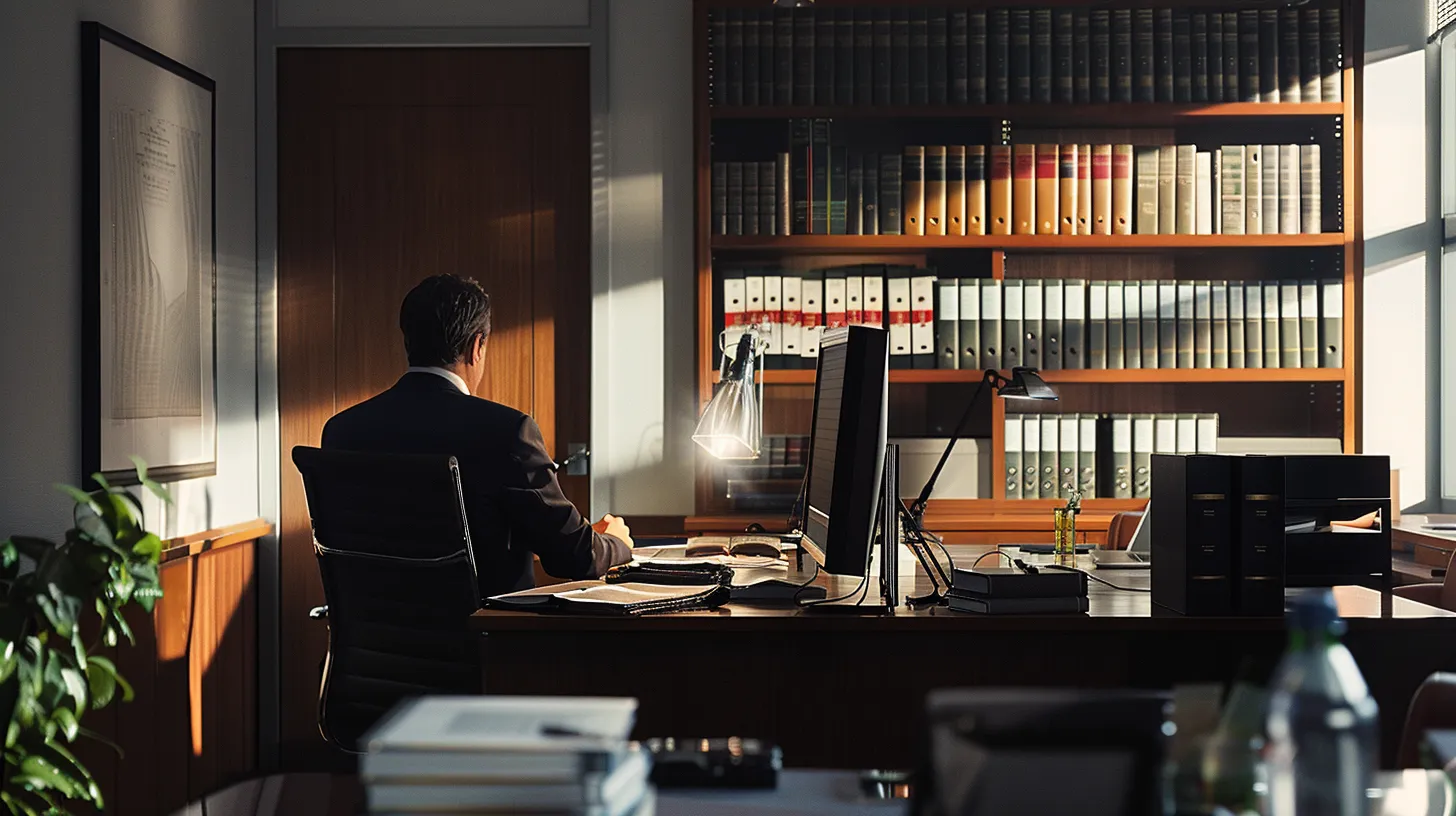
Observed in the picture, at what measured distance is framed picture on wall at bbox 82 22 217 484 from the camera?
116 inches

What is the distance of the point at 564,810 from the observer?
841 millimetres

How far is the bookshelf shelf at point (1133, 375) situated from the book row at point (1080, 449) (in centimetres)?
13

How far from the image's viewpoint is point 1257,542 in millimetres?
1952

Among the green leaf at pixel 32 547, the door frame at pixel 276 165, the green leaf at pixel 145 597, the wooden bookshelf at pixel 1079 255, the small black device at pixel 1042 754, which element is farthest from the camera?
the door frame at pixel 276 165

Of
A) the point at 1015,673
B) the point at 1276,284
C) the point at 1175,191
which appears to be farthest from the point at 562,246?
the point at 1015,673

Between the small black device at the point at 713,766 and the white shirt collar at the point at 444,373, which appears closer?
the small black device at the point at 713,766

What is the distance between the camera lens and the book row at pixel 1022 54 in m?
3.88

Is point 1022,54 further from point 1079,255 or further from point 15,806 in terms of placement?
point 15,806

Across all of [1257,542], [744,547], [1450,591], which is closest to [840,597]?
[1257,542]

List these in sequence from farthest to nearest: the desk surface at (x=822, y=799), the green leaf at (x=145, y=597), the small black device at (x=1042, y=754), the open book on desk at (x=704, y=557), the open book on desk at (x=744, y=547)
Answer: the open book on desk at (x=744, y=547) → the open book on desk at (x=704, y=557) → the green leaf at (x=145, y=597) → the desk surface at (x=822, y=799) → the small black device at (x=1042, y=754)

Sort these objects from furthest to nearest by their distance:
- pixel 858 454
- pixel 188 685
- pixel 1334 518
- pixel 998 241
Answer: pixel 998 241
pixel 188 685
pixel 1334 518
pixel 858 454

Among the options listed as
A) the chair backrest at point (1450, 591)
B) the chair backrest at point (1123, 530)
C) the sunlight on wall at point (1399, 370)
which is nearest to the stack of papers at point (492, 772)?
the chair backrest at point (1450, 591)

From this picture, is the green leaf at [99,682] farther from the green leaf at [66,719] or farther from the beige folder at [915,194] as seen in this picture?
the beige folder at [915,194]

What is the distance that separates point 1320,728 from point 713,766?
23.2 inches
